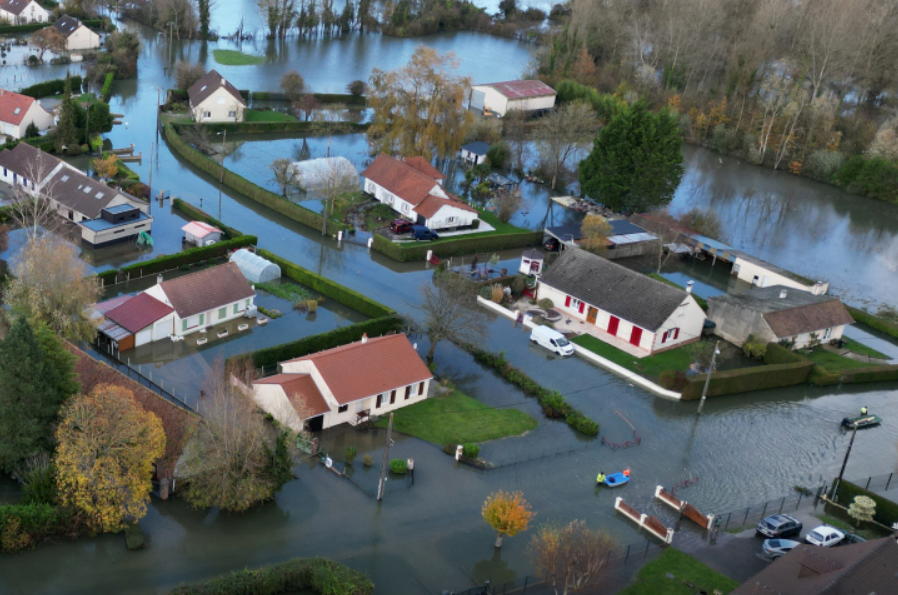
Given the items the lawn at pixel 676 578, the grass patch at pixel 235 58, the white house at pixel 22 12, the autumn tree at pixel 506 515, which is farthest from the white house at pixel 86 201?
the white house at pixel 22 12

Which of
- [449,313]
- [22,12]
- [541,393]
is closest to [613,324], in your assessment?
[541,393]

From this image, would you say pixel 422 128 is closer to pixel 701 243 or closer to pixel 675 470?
pixel 701 243

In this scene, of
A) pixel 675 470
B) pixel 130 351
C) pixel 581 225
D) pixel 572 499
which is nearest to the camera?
pixel 572 499

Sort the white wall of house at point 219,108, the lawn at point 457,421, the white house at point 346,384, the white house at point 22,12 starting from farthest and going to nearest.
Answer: the white house at point 22,12
the white wall of house at point 219,108
the lawn at point 457,421
the white house at point 346,384

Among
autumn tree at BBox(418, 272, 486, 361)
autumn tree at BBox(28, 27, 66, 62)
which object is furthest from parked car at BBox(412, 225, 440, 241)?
autumn tree at BBox(28, 27, 66, 62)

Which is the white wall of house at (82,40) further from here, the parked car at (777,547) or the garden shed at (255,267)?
the parked car at (777,547)

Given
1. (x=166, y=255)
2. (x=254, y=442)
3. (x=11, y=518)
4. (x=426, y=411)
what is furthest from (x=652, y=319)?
(x=11, y=518)

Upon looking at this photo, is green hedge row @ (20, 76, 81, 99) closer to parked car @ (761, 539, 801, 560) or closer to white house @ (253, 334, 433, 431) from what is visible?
white house @ (253, 334, 433, 431)
